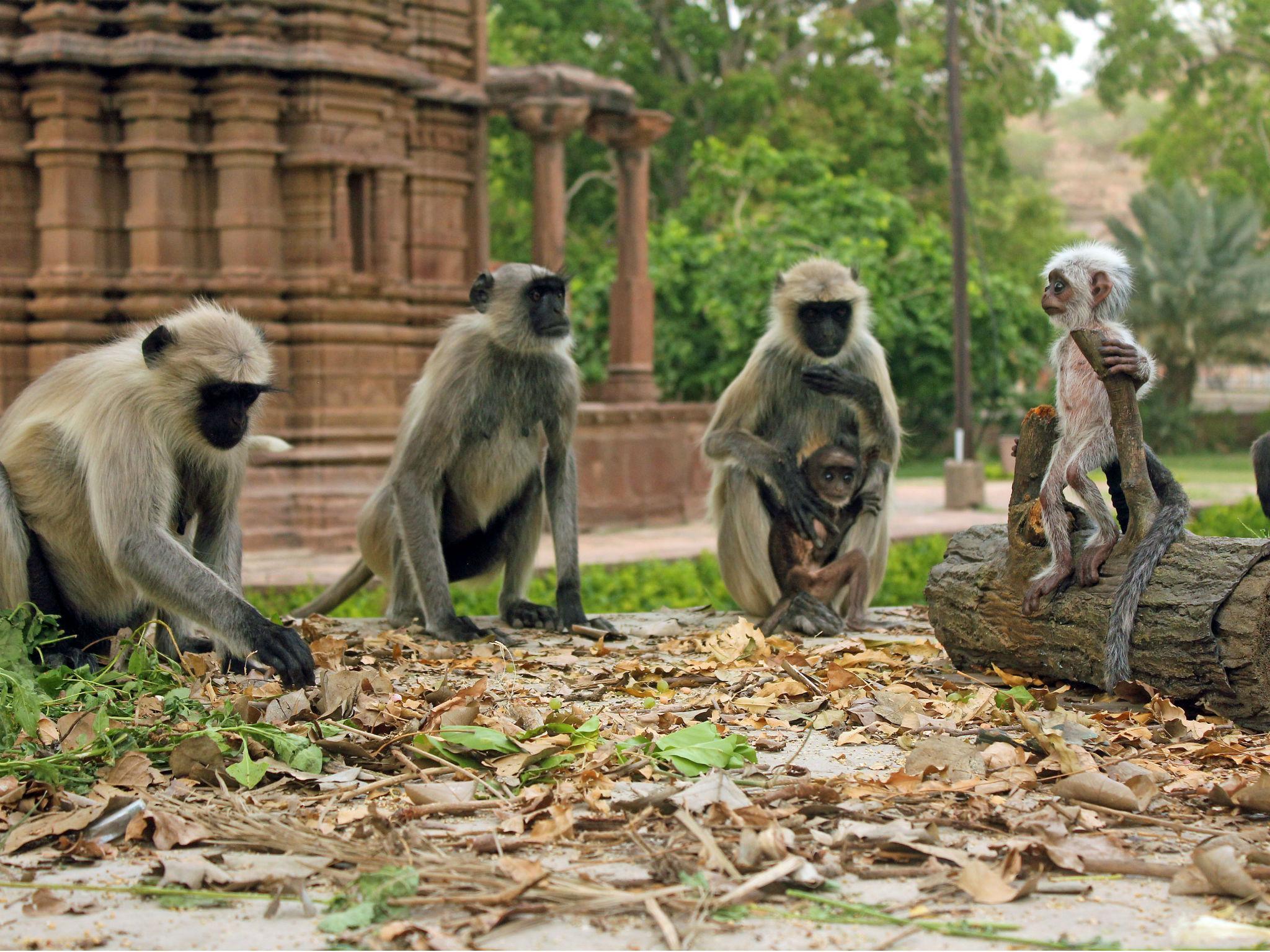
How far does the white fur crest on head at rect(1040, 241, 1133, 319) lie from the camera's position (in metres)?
3.81

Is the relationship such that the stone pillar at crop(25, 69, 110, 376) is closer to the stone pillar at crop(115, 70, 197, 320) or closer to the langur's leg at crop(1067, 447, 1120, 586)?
the stone pillar at crop(115, 70, 197, 320)

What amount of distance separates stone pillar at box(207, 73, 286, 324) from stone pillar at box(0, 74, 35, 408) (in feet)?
4.35

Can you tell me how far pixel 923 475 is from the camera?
2116cm

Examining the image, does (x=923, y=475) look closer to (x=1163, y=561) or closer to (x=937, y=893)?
(x=1163, y=561)

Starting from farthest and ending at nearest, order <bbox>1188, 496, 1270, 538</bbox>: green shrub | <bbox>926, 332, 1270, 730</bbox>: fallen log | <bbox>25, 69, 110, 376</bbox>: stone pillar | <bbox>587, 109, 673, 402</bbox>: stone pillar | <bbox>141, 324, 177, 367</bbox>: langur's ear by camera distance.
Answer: <bbox>587, 109, 673, 402</bbox>: stone pillar < <bbox>1188, 496, 1270, 538</bbox>: green shrub < <bbox>25, 69, 110, 376</bbox>: stone pillar < <bbox>141, 324, 177, 367</bbox>: langur's ear < <bbox>926, 332, 1270, 730</bbox>: fallen log

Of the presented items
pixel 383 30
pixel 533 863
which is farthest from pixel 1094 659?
pixel 383 30

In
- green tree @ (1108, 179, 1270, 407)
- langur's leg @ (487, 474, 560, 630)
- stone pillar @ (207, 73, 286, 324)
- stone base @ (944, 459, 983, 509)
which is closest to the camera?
langur's leg @ (487, 474, 560, 630)

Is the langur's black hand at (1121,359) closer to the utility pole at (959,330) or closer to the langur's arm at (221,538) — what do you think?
the langur's arm at (221,538)

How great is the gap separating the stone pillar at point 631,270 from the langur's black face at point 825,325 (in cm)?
773

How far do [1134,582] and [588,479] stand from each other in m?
8.51

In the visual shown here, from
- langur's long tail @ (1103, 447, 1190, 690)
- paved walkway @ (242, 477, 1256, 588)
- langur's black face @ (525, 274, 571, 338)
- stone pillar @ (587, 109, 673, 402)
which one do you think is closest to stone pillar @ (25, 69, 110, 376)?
paved walkway @ (242, 477, 1256, 588)

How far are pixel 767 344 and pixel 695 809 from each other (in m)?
3.14

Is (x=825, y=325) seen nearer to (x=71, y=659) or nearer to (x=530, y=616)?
(x=530, y=616)

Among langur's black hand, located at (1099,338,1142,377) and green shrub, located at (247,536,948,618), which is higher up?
langur's black hand, located at (1099,338,1142,377)
